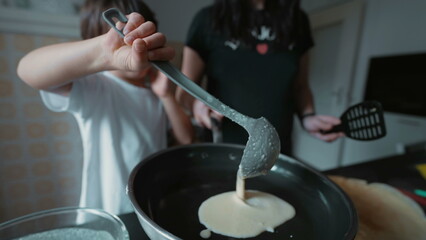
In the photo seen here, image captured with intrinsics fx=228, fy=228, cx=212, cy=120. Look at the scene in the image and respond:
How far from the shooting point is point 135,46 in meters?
0.25

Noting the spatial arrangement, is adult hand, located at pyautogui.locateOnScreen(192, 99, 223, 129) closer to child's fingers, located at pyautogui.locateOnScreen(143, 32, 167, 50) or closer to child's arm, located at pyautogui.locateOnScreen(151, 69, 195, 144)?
child's arm, located at pyautogui.locateOnScreen(151, 69, 195, 144)

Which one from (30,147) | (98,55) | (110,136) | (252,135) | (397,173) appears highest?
(98,55)

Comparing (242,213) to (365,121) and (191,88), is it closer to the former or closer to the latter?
(191,88)

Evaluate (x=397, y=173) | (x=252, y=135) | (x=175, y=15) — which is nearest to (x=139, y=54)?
(x=252, y=135)

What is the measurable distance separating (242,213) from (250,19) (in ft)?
1.77

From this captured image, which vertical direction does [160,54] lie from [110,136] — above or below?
above

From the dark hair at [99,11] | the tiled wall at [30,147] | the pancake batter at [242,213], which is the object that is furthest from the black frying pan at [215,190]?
the tiled wall at [30,147]

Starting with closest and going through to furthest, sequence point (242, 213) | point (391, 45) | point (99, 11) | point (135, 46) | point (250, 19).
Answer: point (135, 46)
point (242, 213)
point (99, 11)
point (250, 19)
point (391, 45)

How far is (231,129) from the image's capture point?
667 mm

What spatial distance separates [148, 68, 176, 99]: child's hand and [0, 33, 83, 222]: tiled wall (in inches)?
24.6

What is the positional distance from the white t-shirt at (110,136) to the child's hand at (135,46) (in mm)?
217

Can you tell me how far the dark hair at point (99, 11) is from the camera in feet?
1.45

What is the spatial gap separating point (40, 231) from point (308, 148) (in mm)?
2146

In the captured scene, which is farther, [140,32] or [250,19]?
[250,19]
